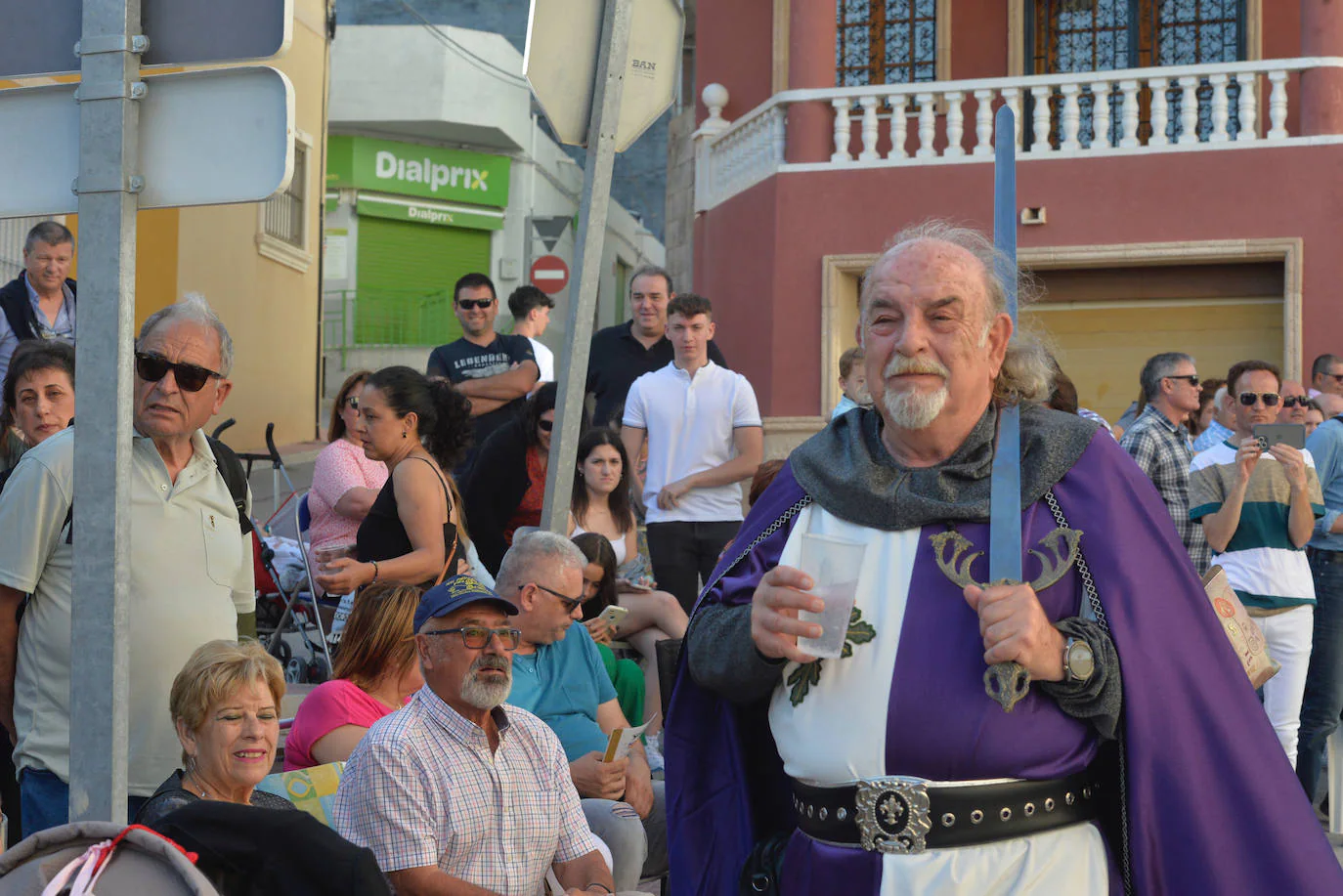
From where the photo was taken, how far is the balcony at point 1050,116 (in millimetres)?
17062

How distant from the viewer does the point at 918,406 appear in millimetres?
3082

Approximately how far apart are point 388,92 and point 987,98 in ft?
52.2

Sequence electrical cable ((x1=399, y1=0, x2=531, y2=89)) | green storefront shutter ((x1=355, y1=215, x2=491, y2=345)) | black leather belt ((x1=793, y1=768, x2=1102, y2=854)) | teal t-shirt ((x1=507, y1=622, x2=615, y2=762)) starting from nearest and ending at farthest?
black leather belt ((x1=793, y1=768, x2=1102, y2=854)) < teal t-shirt ((x1=507, y1=622, x2=615, y2=762)) < electrical cable ((x1=399, y1=0, x2=531, y2=89)) < green storefront shutter ((x1=355, y1=215, x2=491, y2=345))

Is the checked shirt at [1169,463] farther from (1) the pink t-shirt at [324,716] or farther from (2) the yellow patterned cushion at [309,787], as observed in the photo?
(2) the yellow patterned cushion at [309,787]

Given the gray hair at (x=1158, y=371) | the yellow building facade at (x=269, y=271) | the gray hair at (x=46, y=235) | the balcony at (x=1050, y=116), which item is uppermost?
the balcony at (x=1050, y=116)

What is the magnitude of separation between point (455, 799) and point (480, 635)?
0.45 m

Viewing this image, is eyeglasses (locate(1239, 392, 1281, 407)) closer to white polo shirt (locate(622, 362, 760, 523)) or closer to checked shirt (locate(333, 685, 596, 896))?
white polo shirt (locate(622, 362, 760, 523))

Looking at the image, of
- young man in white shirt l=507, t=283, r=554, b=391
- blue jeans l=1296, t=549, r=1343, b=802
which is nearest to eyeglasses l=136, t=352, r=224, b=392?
young man in white shirt l=507, t=283, r=554, b=391

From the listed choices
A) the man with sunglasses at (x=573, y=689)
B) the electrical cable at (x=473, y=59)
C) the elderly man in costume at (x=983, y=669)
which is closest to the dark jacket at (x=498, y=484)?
the man with sunglasses at (x=573, y=689)

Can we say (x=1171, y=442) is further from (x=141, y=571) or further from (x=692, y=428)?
(x=141, y=571)

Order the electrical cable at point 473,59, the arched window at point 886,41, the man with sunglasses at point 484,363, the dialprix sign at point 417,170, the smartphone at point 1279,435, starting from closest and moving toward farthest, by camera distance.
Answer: the smartphone at point 1279,435, the man with sunglasses at point 484,363, the arched window at point 886,41, the electrical cable at point 473,59, the dialprix sign at point 417,170

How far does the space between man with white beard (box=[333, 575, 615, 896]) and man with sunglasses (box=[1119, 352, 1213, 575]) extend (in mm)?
4268

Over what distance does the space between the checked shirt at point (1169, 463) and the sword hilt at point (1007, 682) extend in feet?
17.4

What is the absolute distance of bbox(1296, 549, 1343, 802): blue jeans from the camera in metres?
7.95
